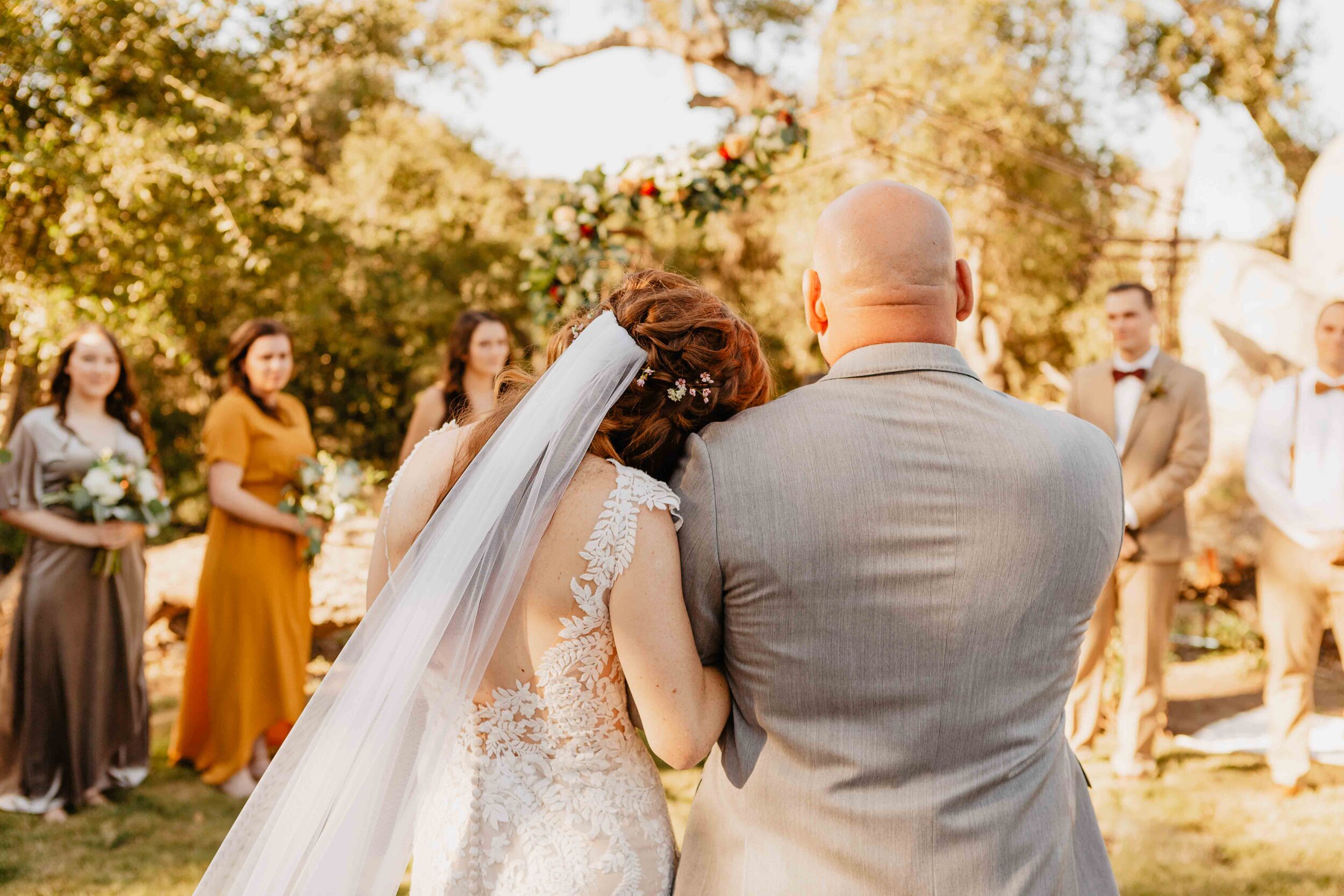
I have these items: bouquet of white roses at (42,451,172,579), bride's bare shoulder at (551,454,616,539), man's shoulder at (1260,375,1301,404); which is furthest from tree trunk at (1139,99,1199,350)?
bride's bare shoulder at (551,454,616,539)

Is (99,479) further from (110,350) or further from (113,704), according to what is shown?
(113,704)

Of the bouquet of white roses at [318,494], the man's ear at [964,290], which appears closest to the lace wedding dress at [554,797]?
the man's ear at [964,290]

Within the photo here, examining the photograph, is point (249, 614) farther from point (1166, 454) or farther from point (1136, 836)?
point (1166, 454)

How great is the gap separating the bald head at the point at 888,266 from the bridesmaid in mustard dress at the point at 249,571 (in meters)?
3.75

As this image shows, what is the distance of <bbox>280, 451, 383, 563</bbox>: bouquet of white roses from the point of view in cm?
507

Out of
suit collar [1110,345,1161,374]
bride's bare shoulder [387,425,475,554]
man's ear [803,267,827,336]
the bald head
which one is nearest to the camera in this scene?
the bald head

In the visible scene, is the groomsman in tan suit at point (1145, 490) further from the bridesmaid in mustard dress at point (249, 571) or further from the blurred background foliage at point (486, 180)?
the bridesmaid in mustard dress at point (249, 571)

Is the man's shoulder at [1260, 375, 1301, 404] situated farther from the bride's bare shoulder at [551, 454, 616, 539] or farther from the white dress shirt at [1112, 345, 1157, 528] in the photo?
the bride's bare shoulder at [551, 454, 616, 539]

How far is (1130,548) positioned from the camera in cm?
517

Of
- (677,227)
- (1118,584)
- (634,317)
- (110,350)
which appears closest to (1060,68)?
(677,227)

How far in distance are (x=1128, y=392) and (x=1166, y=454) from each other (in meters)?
0.37

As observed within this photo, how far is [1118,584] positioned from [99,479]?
4939 mm

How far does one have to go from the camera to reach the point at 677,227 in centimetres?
1620

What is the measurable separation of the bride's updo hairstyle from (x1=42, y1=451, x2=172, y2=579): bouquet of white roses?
3.45 meters
